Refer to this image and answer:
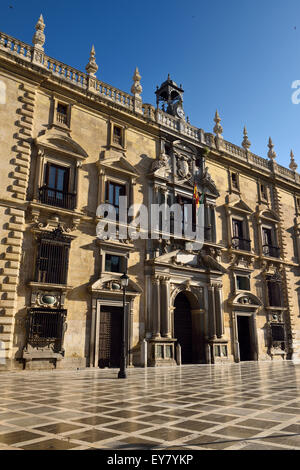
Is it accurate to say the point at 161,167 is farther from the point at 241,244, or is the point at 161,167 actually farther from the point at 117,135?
the point at 241,244

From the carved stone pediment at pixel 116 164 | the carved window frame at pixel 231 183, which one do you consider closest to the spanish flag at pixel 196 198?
the carved stone pediment at pixel 116 164

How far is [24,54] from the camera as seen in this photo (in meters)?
17.6

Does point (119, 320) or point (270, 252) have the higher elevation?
point (270, 252)

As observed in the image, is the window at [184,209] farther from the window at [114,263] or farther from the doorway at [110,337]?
the doorway at [110,337]

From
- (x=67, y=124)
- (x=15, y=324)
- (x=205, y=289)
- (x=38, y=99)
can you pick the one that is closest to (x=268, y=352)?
(x=205, y=289)

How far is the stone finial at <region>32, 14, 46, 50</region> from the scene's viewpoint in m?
18.1

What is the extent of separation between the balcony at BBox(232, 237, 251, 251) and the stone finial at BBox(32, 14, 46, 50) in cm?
1562

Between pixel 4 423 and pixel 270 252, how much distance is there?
2385 cm

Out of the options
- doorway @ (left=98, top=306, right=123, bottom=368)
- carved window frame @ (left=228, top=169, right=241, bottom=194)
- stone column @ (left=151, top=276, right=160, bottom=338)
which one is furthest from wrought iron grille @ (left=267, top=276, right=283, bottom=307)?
doorway @ (left=98, top=306, right=123, bottom=368)

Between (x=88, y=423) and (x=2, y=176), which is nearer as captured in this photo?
(x=88, y=423)

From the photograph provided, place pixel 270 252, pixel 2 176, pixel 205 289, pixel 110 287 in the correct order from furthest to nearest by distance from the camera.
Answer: pixel 270 252
pixel 205 289
pixel 110 287
pixel 2 176
